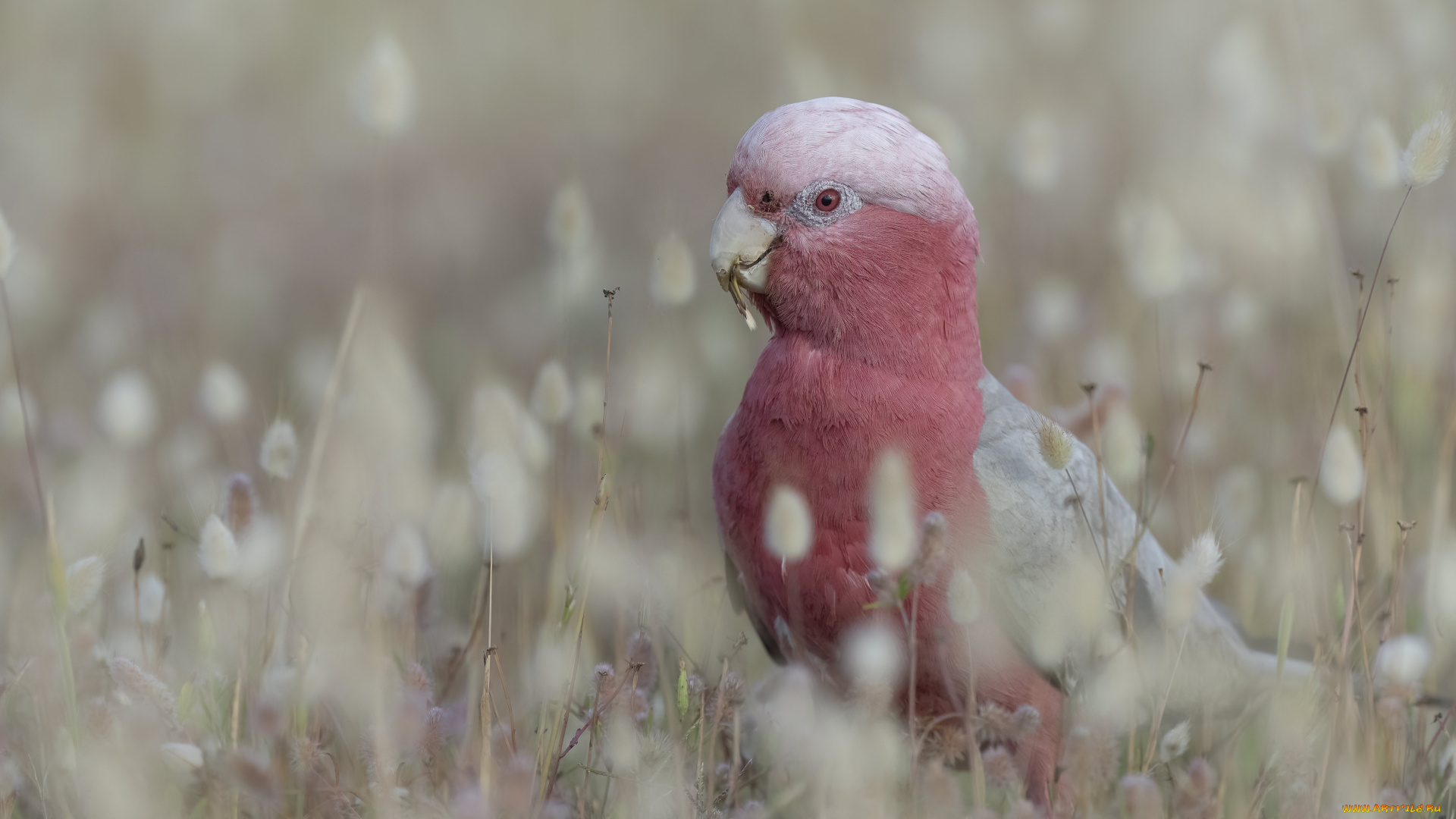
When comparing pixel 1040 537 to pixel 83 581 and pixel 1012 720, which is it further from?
pixel 83 581

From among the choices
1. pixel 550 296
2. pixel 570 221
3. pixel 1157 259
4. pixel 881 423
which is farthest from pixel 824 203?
pixel 550 296

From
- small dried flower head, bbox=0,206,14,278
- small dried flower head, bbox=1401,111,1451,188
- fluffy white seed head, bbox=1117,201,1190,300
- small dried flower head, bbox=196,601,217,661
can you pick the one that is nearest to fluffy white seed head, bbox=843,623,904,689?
fluffy white seed head, bbox=1117,201,1190,300

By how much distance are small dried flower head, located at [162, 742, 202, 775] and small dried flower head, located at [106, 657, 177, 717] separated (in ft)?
0.24

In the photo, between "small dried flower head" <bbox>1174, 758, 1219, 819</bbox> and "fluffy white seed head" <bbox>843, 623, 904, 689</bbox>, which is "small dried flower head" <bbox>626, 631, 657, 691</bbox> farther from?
"small dried flower head" <bbox>1174, 758, 1219, 819</bbox>

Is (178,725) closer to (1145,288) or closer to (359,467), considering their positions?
(359,467)

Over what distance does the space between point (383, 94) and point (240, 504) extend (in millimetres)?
918

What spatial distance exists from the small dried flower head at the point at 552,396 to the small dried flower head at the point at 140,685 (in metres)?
0.92

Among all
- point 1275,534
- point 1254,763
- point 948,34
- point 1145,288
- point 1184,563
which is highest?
point 948,34

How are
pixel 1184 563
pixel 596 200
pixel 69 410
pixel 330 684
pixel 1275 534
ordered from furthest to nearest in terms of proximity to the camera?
pixel 596 200 < pixel 69 410 < pixel 1275 534 < pixel 330 684 < pixel 1184 563

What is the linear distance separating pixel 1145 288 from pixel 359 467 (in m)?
1.73

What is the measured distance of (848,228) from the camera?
253cm

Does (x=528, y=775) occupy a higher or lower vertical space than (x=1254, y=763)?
higher

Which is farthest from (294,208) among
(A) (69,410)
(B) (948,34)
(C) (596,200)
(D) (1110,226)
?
(D) (1110,226)

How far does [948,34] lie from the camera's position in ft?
17.7
